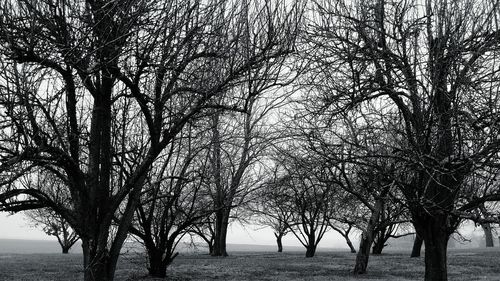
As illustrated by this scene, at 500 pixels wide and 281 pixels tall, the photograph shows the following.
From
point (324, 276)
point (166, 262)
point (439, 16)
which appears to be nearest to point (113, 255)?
point (439, 16)

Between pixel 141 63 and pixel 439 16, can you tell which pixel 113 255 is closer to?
pixel 141 63

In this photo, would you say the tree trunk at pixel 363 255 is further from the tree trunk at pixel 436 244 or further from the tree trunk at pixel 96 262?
the tree trunk at pixel 96 262

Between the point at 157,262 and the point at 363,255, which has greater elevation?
the point at 363,255

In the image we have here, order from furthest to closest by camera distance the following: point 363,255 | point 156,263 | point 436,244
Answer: point 363,255 < point 156,263 < point 436,244

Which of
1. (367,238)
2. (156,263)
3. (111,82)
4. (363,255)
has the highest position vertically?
(111,82)

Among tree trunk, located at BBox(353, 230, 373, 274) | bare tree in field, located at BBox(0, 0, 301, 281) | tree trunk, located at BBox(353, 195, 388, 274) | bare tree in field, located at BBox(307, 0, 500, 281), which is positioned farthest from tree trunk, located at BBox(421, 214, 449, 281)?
tree trunk, located at BBox(353, 230, 373, 274)

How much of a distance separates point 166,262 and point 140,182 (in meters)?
9.10

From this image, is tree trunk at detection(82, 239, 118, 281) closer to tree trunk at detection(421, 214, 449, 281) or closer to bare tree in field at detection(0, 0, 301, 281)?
bare tree in field at detection(0, 0, 301, 281)

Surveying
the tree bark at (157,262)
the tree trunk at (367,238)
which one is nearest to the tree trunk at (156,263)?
the tree bark at (157,262)

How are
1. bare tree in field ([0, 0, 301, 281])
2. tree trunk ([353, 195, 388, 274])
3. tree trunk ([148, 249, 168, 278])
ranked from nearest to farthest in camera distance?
bare tree in field ([0, 0, 301, 281]), tree trunk ([148, 249, 168, 278]), tree trunk ([353, 195, 388, 274])

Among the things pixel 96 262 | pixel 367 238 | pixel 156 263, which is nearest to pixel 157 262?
pixel 156 263

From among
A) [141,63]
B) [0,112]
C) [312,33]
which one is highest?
[312,33]

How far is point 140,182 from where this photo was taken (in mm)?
8711

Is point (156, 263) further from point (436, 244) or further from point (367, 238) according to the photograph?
point (436, 244)
